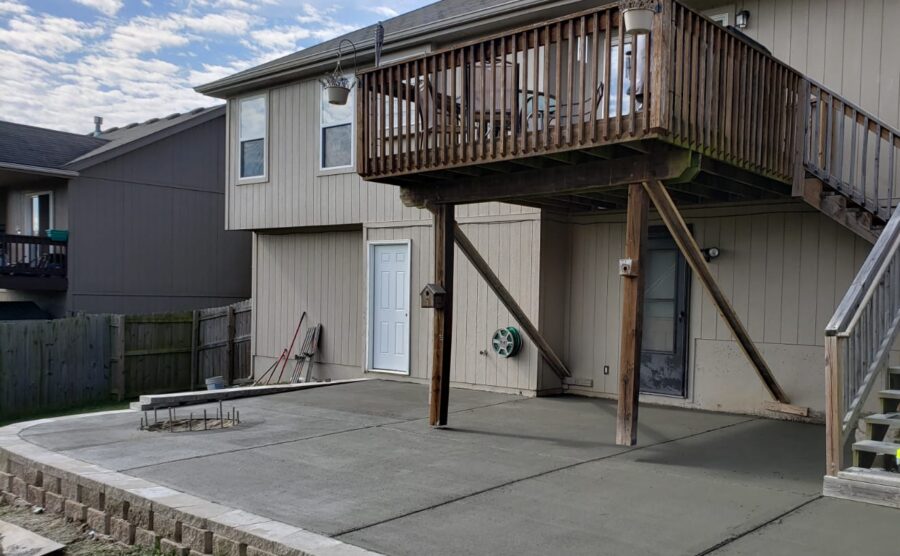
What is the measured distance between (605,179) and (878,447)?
2.74m

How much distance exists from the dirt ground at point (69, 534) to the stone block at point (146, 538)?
0.04 metres

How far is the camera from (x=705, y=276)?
629 centimetres

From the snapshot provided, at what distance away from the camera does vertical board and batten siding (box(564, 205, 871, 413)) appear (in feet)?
24.1

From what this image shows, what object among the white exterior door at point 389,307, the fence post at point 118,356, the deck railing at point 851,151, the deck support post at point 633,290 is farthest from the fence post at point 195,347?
the deck railing at point 851,151

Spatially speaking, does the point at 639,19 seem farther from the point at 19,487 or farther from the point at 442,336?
the point at 19,487

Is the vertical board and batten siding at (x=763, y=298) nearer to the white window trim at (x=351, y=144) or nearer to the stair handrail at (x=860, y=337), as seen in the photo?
the stair handrail at (x=860, y=337)

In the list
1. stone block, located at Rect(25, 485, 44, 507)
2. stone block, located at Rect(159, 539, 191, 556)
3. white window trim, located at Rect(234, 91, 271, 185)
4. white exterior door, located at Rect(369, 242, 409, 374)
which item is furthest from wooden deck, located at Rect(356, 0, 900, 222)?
white window trim, located at Rect(234, 91, 271, 185)

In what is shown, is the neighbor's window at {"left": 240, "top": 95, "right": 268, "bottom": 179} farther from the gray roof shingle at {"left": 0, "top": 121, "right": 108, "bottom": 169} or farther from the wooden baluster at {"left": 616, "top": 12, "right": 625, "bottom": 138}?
the wooden baluster at {"left": 616, "top": 12, "right": 625, "bottom": 138}

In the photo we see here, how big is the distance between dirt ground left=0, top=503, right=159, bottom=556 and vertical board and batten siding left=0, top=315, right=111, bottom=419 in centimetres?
653

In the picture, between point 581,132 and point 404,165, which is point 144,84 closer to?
point 404,165

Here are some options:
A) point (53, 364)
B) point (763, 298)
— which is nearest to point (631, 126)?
point (763, 298)

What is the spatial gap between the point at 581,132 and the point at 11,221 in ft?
58.7

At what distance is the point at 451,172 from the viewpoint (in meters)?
6.70

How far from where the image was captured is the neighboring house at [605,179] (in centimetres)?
563
